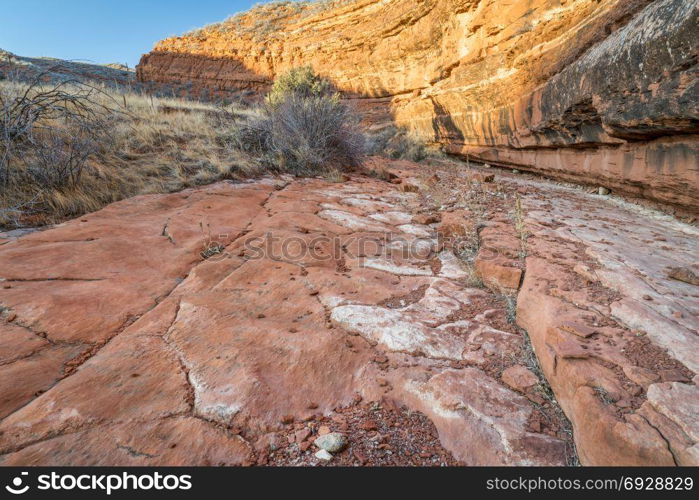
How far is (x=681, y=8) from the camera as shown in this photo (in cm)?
289

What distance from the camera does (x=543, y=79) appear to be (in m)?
6.01

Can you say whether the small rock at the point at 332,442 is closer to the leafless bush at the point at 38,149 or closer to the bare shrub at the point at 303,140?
the leafless bush at the point at 38,149

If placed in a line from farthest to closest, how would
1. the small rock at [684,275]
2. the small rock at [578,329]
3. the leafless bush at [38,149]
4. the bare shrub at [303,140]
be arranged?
the bare shrub at [303,140] → the leafless bush at [38,149] → the small rock at [684,275] → the small rock at [578,329]

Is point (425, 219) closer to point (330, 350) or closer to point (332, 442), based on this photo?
point (330, 350)

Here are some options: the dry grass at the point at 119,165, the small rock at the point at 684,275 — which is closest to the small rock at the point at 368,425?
the small rock at the point at 684,275

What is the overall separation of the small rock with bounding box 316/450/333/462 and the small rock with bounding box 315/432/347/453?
0.01m

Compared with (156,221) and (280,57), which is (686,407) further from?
(280,57)

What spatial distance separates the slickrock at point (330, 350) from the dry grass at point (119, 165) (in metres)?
0.90

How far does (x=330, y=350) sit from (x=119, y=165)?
3.91 metres

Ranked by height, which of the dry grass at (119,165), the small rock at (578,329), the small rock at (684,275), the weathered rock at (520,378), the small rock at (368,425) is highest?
the dry grass at (119,165)

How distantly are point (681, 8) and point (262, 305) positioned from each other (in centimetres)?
423

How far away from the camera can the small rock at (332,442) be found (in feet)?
3.22
